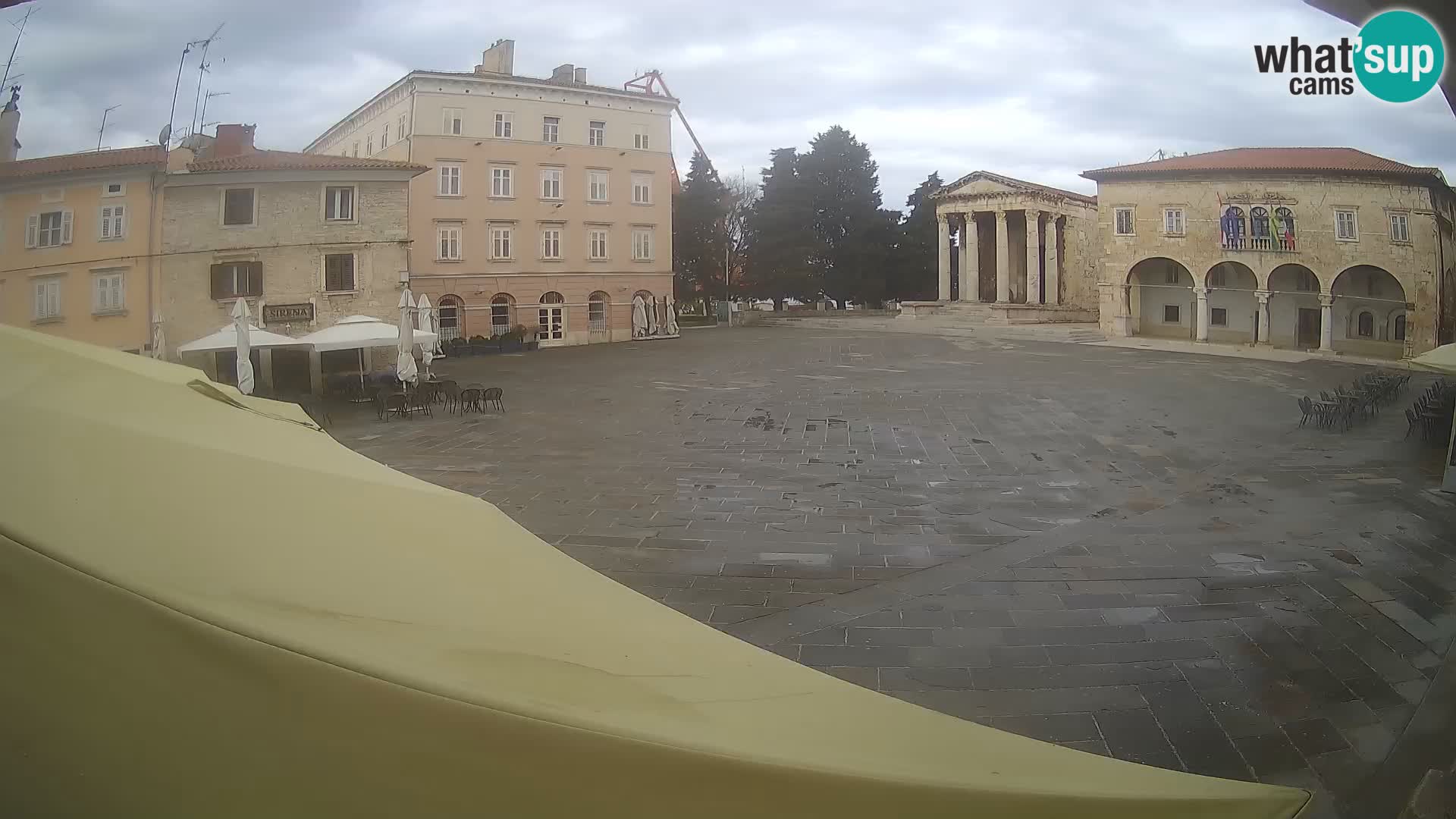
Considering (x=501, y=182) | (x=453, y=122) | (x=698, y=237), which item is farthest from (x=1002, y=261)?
(x=453, y=122)

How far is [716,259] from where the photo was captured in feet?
116

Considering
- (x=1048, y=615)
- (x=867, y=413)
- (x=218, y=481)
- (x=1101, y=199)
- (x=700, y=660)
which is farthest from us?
(x=867, y=413)

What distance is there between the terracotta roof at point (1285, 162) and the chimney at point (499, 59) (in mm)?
4363

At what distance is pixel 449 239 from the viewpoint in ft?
14.6

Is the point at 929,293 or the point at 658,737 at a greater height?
the point at 929,293

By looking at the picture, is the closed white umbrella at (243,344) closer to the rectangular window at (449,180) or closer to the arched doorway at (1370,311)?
the rectangular window at (449,180)

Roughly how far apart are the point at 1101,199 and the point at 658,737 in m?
6.74

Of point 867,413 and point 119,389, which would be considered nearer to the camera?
point 119,389

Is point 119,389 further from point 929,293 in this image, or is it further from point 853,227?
point 929,293

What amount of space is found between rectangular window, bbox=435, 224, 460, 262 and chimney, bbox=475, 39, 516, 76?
92 cm

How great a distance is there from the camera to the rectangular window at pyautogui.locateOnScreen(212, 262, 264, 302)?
2707mm

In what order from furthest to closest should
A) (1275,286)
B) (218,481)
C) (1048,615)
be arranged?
(1275,286) → (1048,615) → (218,481)

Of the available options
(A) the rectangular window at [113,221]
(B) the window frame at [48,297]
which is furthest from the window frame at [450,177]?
(B) the window frame at [48,297]

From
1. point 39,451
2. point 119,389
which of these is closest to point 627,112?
point 119,389
